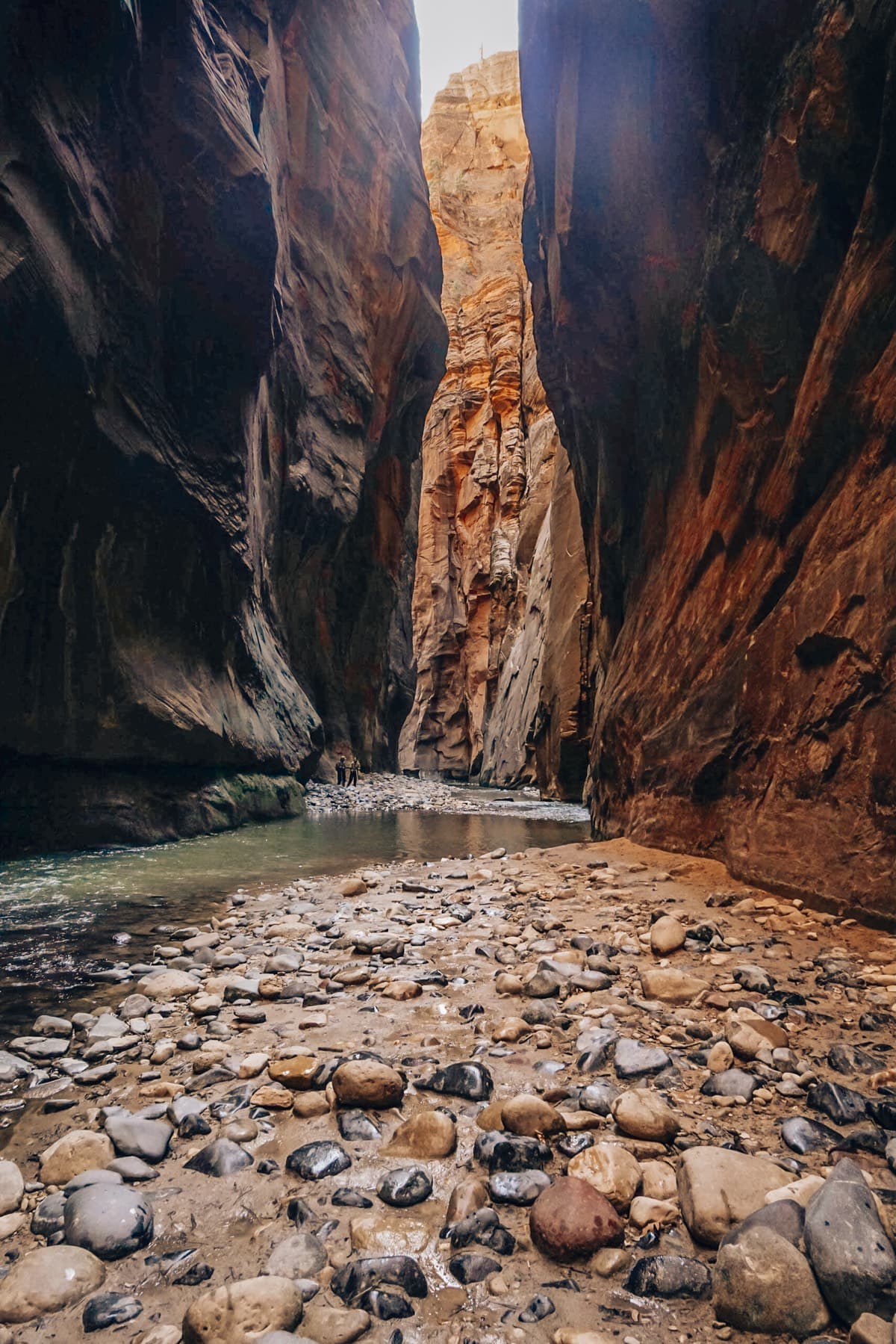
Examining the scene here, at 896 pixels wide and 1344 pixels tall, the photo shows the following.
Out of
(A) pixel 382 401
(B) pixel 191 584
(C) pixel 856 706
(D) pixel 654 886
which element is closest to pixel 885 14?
(C) pixel 856 706

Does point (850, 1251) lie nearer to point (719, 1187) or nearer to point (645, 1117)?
point (719, 1187)

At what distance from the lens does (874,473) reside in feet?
12.4

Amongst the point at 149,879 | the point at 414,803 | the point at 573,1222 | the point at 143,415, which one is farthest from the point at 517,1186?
the point at 414,803

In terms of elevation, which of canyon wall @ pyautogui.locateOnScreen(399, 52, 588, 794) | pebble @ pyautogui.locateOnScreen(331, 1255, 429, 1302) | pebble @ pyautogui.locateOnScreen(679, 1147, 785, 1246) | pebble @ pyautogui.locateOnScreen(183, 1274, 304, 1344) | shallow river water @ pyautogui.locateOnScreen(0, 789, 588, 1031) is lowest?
shallow river water @ pyautogui.locateOnScreen(0, 789, 588, 1031)

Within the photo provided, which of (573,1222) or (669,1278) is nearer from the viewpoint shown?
(669,1278)

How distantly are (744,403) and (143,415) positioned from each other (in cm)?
657

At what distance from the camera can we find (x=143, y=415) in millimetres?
7949

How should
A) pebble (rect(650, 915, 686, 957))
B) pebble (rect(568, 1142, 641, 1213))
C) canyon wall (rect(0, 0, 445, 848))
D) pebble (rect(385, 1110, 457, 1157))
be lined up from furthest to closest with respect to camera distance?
canyon wall (rect(0, 0, 445, 848)) < pebble (rect(650, 915, 686, 957)) < pebble (rect(385, 1110, 457, 1157)) < pebble (rect(568, 1142, 641, 1213))

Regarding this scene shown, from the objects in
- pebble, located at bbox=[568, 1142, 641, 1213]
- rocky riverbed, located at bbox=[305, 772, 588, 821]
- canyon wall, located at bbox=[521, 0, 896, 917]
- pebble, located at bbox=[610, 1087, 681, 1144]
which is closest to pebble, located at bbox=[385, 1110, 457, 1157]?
pebble, located at bbox=[568, 1142, 641, 1213]

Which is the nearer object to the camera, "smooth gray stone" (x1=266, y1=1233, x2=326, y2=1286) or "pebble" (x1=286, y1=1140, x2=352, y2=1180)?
"smooth gray stone" (x1=266, y1=1233, x2=326, y2=1286)

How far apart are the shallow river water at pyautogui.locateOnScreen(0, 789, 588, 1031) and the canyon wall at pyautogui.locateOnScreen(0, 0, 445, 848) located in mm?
1016

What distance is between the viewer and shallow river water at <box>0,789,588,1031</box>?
10.7 ft

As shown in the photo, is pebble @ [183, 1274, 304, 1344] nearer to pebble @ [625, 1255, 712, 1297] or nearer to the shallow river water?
pebble @ [625, 1255, 712, 1297]

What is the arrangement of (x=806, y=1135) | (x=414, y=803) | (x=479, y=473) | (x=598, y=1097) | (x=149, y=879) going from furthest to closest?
(x=479, y=473) → (x=414, y=803) → (x=149, y=879) → (x=598, y=1097) → (x=806, y=1135)
